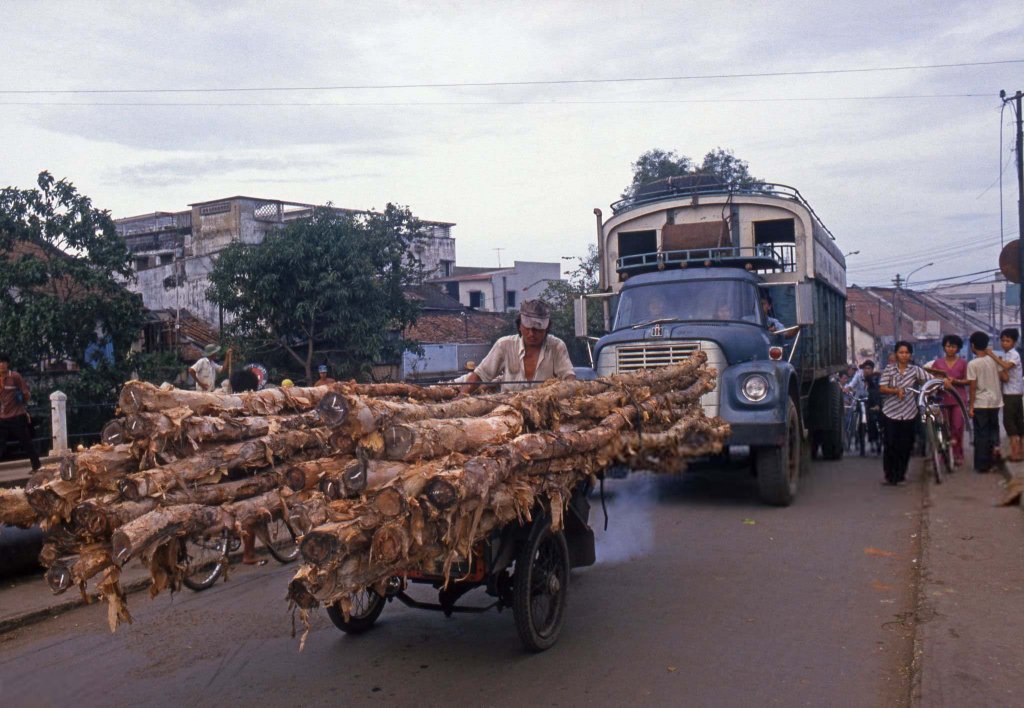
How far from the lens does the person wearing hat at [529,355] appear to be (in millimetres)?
7113

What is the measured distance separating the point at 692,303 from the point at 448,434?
24.2 feet

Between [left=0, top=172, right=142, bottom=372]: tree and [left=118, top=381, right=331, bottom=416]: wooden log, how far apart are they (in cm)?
1344

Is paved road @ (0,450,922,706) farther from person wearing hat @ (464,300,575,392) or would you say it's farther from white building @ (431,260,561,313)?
white building @ (431,260,561,313)

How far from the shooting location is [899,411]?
11.2m

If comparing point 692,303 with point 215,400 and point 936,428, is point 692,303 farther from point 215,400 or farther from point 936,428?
point 215,400

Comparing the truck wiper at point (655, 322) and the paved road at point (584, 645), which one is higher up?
the truck wiper at point (655, 322)

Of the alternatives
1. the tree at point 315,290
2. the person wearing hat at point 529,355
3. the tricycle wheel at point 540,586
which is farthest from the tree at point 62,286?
the tricycle wheel at point 540,586

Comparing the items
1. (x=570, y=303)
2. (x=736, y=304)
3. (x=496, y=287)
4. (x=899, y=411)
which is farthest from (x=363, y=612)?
(x=496, y=287)

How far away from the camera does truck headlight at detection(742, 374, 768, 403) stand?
10008mm

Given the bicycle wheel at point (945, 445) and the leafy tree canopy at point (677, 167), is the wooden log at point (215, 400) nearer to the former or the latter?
the bicycle wheel at point (945, 445)

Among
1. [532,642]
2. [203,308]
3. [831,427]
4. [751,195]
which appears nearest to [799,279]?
[751,195]

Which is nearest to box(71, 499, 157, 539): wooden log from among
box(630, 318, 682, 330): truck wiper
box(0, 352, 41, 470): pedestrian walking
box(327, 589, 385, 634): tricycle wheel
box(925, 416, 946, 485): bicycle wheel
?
box(327, 589, 385, 634): tricycle wheel

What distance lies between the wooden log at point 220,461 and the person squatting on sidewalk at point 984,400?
9658mm

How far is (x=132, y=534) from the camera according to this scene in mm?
3664
